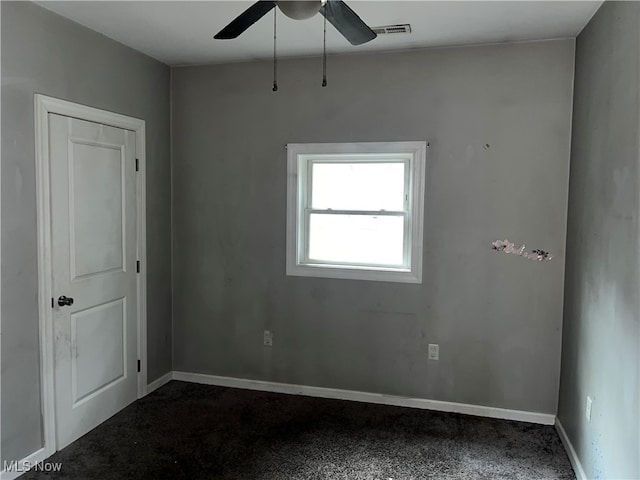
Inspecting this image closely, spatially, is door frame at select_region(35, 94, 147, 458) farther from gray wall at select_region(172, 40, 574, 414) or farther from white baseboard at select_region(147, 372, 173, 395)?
gray wall at select_region(172, 40, 574, 414)

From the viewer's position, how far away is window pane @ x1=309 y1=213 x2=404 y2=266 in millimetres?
3486

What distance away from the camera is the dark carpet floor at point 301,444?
8.55 ft

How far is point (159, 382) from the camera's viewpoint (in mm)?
3760

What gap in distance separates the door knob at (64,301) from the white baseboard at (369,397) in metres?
1.36

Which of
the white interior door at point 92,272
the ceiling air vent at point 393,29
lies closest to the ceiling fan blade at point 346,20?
the ceiling air vent at point 393,29

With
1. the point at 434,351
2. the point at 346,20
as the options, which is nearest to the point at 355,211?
the point at 434,351

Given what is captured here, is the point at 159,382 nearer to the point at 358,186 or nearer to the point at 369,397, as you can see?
the point at 369,397

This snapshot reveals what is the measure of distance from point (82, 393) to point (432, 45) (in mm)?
3229

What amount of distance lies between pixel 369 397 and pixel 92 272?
7.00 ft

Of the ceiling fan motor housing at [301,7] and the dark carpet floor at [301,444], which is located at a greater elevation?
the ceiling fan motor housing at [301,7]

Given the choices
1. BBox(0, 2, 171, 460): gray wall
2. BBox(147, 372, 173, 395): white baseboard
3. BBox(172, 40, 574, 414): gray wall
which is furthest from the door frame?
BBox(172, 40, 574, 414): gray wall

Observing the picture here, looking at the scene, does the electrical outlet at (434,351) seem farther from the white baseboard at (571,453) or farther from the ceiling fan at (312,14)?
the ceiling fan at (312,14)

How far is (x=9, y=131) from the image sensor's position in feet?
7.88

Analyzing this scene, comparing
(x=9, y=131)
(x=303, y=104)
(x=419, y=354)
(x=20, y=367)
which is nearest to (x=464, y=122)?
(x=303, y=104)
